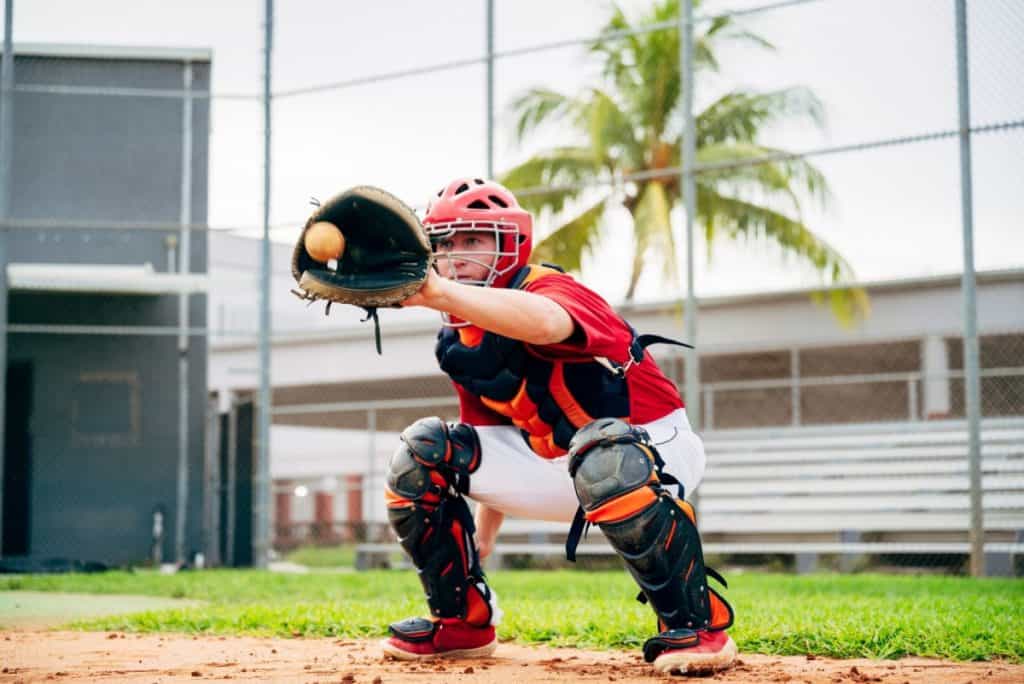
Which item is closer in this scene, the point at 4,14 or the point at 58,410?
the point at 4,14

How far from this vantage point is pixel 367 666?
388 cm

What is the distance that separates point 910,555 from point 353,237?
10.4 m

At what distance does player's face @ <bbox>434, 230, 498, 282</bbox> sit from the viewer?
3.88 meters

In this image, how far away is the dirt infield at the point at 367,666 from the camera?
11.4ft

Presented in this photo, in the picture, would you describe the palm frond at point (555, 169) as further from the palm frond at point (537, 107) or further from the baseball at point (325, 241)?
the baseball at point (325, 241)

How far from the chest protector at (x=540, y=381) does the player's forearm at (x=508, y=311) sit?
14.5 inches

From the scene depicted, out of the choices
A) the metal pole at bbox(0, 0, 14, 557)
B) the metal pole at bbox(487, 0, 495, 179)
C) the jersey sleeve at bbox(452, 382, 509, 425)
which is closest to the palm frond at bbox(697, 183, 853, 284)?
the metal pole at bbox(487, 0, 495, 179)

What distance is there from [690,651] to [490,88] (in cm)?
854

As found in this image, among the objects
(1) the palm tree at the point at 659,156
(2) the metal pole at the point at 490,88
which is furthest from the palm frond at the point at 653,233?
(2) the metal pole at the point at 490,88

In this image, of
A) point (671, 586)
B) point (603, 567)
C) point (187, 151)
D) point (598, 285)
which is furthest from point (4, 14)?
point (671, 586)

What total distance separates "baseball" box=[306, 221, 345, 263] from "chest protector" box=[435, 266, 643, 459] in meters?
0.83

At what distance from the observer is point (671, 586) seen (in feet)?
11.8

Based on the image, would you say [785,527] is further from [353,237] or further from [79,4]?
[353,237]

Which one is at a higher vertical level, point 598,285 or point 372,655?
point 598,285
